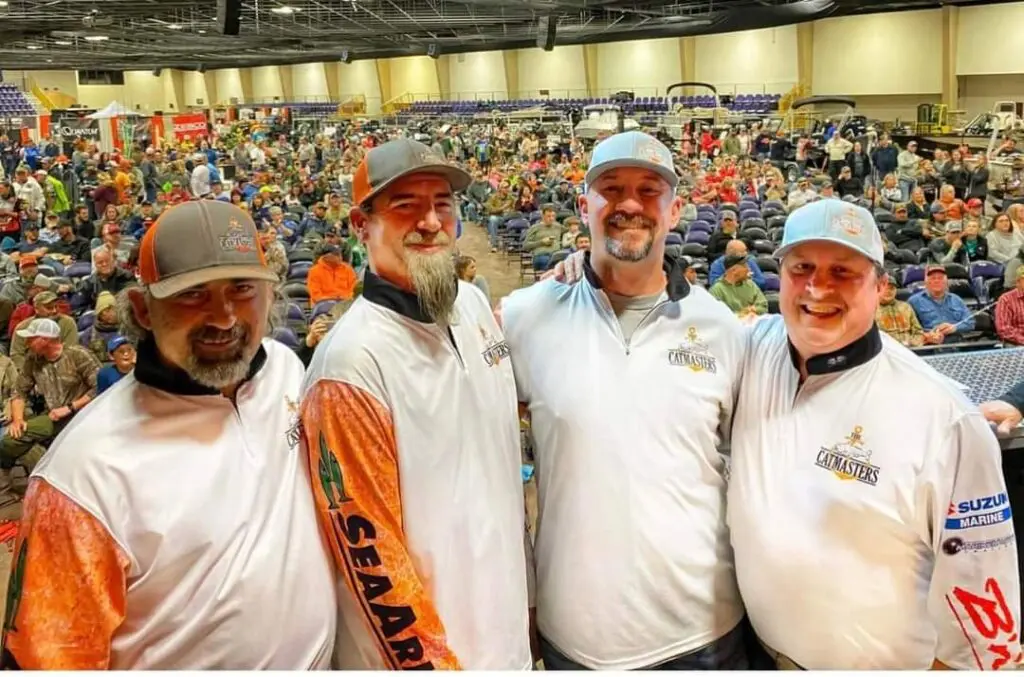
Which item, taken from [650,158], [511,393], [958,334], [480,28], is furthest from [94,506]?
[480,28]

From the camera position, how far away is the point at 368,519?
5.59 ft

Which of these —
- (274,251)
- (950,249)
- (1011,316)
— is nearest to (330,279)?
(274,251)

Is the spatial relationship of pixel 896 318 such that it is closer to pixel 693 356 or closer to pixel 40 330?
pixel 693 356

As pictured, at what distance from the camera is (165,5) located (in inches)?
1018

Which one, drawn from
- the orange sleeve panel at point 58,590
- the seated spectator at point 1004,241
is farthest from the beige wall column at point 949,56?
the orange sleeve panel at point 58,590

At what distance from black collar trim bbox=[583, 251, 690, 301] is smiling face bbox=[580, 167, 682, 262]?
2.1 inches

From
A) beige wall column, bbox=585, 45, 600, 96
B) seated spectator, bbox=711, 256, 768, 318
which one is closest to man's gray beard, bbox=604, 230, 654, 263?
seated spectator, bbox=711, 256, 768, 318

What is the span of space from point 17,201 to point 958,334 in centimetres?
1390

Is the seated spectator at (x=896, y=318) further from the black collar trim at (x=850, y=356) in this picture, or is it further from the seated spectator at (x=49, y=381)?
the seated spectator at (x=49, y=381)

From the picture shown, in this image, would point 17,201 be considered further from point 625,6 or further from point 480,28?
point 480,28

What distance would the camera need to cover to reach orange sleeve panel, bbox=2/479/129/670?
1.48 m

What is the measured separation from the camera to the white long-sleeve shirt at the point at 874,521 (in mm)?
1796

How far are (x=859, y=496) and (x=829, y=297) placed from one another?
42 centimetres

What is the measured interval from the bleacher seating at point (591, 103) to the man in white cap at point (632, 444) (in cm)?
2975
